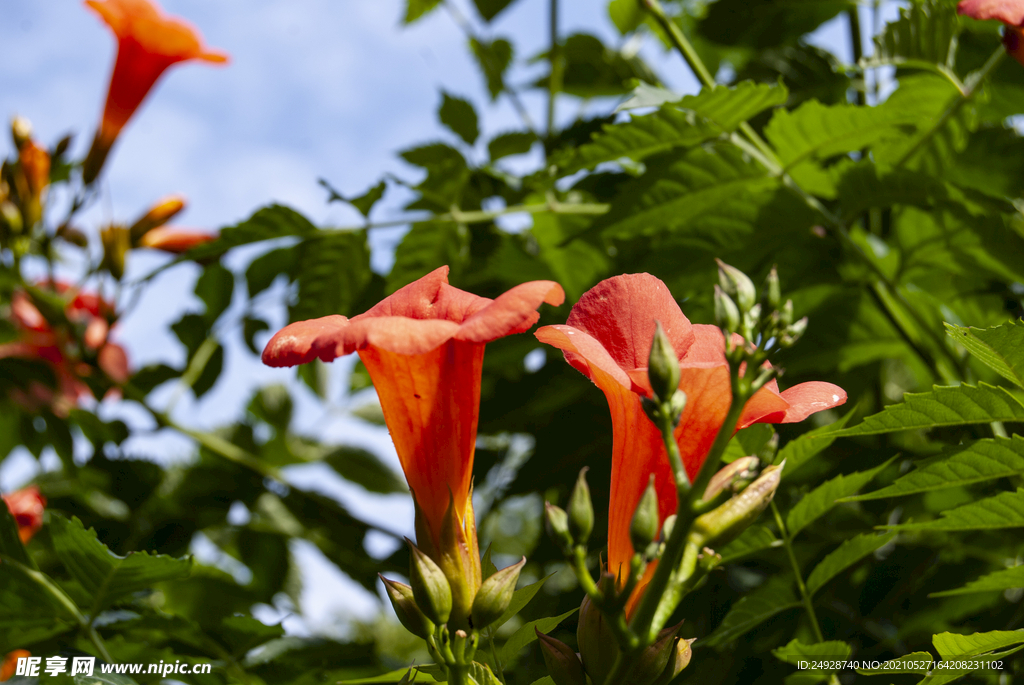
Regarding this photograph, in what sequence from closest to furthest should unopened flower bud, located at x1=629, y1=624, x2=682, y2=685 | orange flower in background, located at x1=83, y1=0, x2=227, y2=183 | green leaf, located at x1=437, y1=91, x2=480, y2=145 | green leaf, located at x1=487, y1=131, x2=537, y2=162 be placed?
unopened flower bud, located at x1=629, y1=624, x2=682, y2=685 → green leaf, located at x1=437, y1=91, x2=480, y2=145 → green leaf, located at x1=487, y1=131, x2=537, y2=162 → orange flower in background, located at x1=83, y1=0, x2=227, y2=183

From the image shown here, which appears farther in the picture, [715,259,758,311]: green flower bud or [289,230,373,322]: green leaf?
[289,230,373,322]: green leaf

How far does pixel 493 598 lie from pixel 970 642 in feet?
2.05

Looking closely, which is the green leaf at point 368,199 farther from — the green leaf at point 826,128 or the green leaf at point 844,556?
the green leaf at point 844,556

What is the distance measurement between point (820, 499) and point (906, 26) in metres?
1.12

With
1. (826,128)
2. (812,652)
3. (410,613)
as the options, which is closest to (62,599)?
(410,613)

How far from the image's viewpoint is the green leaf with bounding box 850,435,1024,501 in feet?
3.43

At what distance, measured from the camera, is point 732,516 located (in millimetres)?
854

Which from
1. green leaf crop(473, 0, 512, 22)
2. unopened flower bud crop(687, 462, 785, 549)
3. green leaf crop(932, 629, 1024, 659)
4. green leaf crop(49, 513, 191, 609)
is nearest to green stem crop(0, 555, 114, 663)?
green leaf crop(49, 513, 191, 609)

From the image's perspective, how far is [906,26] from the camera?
170 centimetres

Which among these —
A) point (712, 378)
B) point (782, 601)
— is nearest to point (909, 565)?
point (782, 601)

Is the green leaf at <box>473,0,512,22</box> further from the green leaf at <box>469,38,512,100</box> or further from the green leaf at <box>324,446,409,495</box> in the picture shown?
the green leaf at <box>324,446,409,495</box>

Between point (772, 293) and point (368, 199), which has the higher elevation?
point (772, 293)

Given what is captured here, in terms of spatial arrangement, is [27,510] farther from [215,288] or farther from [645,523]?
[645,523]

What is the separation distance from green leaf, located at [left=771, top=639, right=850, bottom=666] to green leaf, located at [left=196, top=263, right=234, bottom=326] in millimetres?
2596
